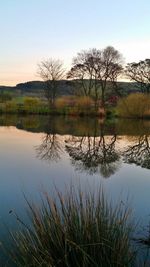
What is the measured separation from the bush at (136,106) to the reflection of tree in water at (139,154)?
21.3 m

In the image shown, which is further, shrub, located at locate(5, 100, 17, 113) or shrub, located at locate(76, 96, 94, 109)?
shrub, located at locate(5, 100, 17, 113)

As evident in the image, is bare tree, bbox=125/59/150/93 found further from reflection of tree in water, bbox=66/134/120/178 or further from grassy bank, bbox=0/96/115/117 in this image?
reflection of tree in water, bbox=66/134/120/178

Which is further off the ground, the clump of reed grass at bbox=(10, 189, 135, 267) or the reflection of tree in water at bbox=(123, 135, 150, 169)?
the clump of reed grass at bbox=(10, 189, 135, 267)

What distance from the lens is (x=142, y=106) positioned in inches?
1587

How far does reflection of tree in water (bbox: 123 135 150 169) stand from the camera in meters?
13.2

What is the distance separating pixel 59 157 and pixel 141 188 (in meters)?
5.67

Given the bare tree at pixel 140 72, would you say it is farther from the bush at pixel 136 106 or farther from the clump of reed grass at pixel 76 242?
the clump of reed grass at pixel 76 242

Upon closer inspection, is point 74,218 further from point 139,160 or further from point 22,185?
point 139,160

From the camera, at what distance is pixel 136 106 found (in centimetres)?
4062

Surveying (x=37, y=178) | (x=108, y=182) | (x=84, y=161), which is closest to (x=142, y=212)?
(x=108, y=182)

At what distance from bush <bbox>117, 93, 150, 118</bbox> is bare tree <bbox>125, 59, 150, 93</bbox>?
21.4 feet

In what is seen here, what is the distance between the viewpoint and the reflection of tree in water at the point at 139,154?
→ 1317 cm

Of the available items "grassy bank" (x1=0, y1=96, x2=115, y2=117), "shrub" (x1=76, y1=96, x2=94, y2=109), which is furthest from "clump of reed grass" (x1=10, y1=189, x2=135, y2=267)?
"shrub" (x1=76, y1=96, x2=94, y2=109)

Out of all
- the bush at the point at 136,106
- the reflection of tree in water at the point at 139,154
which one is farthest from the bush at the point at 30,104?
the reflection of tree in water at the point at 139,154
